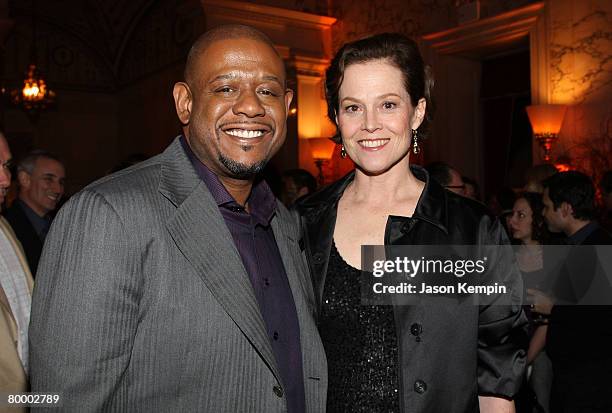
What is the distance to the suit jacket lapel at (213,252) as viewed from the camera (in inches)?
58.1

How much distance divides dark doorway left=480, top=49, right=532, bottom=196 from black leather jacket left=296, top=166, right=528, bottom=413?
6150mm

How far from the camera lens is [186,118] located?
173cm

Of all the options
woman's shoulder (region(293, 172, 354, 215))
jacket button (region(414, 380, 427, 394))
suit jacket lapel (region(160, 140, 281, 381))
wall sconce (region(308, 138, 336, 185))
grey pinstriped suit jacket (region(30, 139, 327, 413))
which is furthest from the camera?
wall sconce (region(308, 138, 336, 185))

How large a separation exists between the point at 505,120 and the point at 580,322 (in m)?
5.48

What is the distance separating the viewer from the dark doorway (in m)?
7.70

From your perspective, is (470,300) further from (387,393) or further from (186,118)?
(186,118)

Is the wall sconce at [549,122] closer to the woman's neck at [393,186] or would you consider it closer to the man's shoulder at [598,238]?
the man's shoulder at [598,238]

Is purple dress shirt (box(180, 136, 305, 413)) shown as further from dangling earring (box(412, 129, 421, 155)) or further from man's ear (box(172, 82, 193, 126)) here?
dangling earring (box(412, 129, 421, 155))

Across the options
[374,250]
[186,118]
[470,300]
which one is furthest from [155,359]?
[470,300]

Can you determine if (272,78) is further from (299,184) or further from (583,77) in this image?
(583,77)

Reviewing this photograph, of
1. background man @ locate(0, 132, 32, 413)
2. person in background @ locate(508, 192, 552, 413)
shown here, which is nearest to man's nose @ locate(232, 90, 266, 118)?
background man @ locate(0, 132, 32, 413)

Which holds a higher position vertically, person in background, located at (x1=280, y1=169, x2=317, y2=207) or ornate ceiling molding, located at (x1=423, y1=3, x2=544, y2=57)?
ornate ceiling molding, located at (x1=423, y1=3, x2=544, y2=57)

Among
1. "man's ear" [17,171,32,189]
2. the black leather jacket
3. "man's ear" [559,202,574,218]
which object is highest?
"man's ear" [17,171,32,189]

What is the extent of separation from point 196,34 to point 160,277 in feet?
28.7
